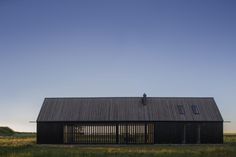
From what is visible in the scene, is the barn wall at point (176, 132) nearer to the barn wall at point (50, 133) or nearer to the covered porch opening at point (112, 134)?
the barn wall at point (50, 133)

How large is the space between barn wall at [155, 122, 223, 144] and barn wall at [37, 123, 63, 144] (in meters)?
9.71

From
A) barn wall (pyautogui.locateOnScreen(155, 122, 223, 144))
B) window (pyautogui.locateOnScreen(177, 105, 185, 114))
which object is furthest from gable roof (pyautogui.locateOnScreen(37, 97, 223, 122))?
barn wall (pyautogui.locateOnScreen(155, 122, 223, 144))

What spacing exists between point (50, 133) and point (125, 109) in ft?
26.4

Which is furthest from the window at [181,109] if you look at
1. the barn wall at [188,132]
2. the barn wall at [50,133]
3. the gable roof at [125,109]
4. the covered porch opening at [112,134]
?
the barn wall at [50,133]

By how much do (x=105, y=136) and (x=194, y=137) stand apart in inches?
352

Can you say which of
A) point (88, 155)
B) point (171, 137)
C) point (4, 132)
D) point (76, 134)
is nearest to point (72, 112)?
point (76, 134)

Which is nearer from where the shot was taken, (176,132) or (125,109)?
(176,132)

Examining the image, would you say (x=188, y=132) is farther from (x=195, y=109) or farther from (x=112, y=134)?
(x=112, y=134)

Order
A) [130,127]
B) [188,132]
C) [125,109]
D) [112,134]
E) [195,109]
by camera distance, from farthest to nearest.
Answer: [195,109], [125,109], [188,132], [112,134], [130,127]

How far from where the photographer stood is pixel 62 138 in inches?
1940

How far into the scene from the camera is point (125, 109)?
5100cm

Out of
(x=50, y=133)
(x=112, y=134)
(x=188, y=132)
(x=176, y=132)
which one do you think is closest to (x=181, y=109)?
(x=188, y=132)

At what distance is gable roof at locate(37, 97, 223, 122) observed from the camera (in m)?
49.6

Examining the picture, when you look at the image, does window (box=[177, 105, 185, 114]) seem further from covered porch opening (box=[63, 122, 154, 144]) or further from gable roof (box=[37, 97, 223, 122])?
covered porch opening (box=[63, 122, 154, 144])
